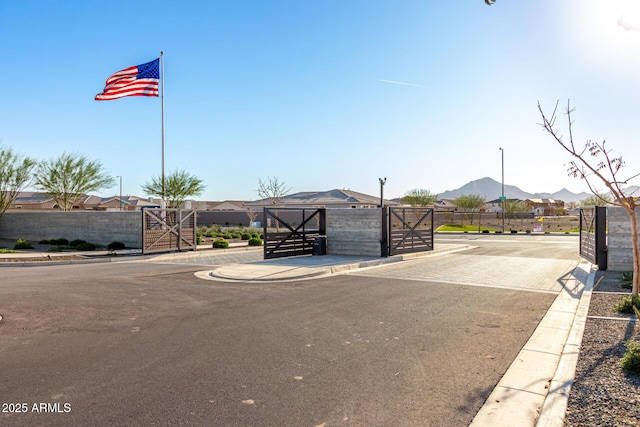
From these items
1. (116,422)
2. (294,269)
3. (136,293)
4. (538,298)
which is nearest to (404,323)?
(538,298)

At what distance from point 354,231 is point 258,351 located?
13.8 metres

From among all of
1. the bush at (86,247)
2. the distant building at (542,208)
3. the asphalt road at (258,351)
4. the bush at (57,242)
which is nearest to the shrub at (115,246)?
the bush at (86,247)

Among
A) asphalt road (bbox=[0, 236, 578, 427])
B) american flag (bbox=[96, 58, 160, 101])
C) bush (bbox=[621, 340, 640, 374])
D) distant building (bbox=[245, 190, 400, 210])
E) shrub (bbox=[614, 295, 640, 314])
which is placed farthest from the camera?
distant building (bbox=[245, 190, 400, 210])

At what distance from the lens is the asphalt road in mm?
4383

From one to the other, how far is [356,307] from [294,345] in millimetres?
2862

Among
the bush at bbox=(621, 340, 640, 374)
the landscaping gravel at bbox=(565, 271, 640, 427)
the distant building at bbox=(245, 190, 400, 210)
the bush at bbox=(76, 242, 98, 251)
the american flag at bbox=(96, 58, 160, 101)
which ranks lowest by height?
the landscaping gravel at bbox=(565, 271, 640, 427)

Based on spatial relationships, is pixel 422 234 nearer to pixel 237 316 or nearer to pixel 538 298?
pixel 538 298

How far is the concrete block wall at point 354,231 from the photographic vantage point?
1928cm

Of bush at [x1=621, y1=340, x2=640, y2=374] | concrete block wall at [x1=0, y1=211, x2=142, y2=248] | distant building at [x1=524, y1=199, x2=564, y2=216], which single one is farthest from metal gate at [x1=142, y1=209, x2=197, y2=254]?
distant building at [x1=524, y1=199, x2=564, y2=216]

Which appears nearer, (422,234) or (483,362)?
(483,362)

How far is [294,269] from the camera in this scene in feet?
48.4

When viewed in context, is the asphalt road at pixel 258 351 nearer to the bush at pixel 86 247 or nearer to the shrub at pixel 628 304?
the shrub at pixel 628 304

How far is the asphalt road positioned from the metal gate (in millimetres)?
9418

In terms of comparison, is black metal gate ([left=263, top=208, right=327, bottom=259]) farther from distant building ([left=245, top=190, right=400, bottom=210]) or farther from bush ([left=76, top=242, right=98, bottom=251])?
distant building ([left=245, top=190, right=400, bottom=210])
